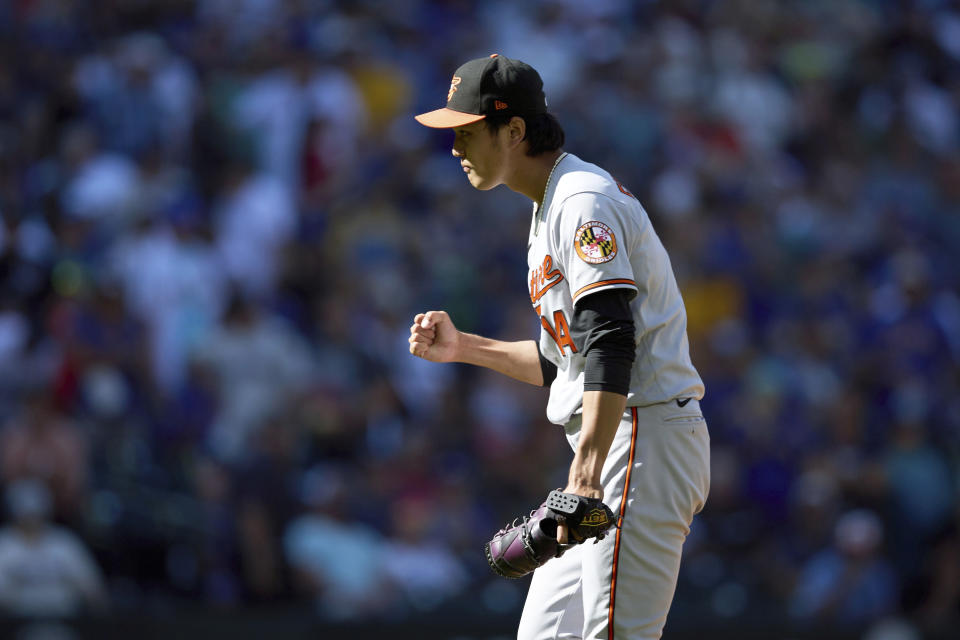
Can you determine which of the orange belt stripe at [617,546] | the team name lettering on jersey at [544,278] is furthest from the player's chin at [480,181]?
the orange belt stripe at [617,546]

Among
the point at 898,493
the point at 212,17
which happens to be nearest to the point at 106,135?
the point at 212,17

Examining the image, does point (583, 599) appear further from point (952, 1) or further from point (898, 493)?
point (952, 1)

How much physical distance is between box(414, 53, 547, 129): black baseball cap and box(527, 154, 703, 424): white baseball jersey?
0.23 metres

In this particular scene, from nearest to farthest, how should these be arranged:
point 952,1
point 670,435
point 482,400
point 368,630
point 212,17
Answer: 1. point 670,435
2. point 368,630
3. point 482,400
4. point 212,17
5. point 952,1

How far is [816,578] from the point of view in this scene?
861 cm

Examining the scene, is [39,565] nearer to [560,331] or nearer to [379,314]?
[379,314]

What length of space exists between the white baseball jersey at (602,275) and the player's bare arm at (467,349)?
38 cm

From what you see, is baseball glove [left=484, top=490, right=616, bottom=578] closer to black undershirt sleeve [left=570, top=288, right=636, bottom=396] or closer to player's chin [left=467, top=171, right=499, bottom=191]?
black undershirt sleeve [left=570, top=288, right=636, bottom=396]

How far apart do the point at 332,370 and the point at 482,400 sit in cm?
108

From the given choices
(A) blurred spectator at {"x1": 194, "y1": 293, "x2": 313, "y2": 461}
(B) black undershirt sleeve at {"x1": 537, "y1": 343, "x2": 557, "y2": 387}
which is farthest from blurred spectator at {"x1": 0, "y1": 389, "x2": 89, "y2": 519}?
(B) black undershirt sleeve at {"x1": 537, "y1": 343, "x2": 557, "y2": 387}

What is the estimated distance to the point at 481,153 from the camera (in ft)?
12.3

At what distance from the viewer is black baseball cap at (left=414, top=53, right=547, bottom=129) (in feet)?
12.1

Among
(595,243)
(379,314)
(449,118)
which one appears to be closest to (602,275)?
(595,243)

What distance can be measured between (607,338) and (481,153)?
0.75m
